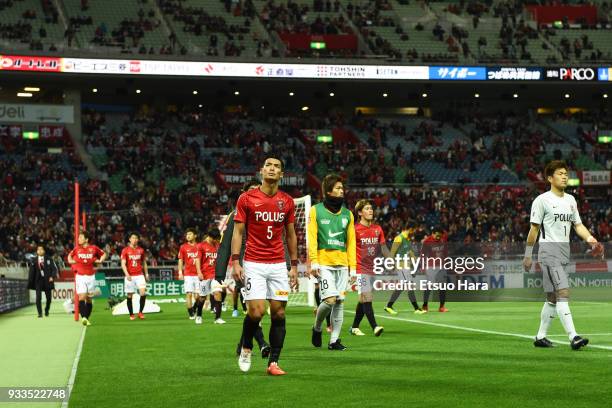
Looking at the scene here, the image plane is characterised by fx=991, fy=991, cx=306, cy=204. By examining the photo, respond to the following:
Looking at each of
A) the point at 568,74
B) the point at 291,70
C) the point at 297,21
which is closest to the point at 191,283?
the point at 291,70

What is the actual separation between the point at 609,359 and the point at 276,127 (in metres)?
54.7

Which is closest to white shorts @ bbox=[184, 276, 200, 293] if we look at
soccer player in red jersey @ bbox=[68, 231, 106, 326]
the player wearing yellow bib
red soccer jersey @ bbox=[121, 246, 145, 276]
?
red soccer jersey @ bbox=[121, 246, 145, 276]

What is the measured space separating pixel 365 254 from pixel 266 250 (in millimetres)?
8050

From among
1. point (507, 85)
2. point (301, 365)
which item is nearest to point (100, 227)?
point (507, 85)

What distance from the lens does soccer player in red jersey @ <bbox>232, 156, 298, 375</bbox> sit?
10891 mm

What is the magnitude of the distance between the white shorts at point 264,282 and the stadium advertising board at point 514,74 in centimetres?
5389

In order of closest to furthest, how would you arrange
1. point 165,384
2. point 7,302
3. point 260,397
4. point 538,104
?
A: point 260,397 → point 165,384 → point 7,302 → point 538,104

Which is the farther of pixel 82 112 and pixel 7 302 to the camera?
pixel 82 112

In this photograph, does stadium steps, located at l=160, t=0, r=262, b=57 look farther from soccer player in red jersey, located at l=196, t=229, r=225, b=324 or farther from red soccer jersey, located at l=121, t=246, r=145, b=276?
soccer player in red jersey, located at l=196, t=229, r=225, b=324

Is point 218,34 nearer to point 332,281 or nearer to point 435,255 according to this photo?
point 435,255

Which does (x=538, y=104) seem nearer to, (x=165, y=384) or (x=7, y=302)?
(x=7, y=302)

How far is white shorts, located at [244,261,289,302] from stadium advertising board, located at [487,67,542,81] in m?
53.9

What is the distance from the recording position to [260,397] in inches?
362

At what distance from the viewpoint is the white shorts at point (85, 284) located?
23609 mm
